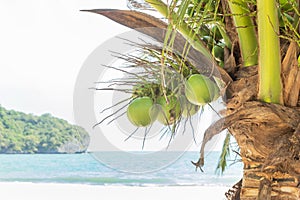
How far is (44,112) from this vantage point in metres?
16.8

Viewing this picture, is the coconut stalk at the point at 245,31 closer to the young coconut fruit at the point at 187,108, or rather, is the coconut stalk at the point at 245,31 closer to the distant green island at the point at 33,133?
the young coconut fruit at the point at 187,108

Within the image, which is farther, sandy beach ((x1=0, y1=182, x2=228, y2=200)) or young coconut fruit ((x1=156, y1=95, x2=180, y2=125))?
sandy beach ((x1=0, y1=182, x2=228, y2=200))

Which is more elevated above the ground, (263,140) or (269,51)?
(269,51)

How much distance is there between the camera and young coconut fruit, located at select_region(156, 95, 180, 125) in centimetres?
81

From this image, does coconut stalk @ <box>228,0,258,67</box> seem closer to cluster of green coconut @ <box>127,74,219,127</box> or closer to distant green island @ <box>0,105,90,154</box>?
cluster of green coconut @ <box>127,74,219,127</box>

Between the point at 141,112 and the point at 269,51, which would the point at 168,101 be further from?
the point at 269,51

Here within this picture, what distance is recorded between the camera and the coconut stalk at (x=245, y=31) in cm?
77

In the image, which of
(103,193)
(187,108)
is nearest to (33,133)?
(103,193)

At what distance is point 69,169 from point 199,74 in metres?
15.1

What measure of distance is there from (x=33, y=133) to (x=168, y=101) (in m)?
14.8

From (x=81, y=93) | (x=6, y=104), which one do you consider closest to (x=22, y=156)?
(x=6, y=104)

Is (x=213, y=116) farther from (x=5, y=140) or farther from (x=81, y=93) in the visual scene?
(x=5, y=140)

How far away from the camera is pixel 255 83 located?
0.81 meters

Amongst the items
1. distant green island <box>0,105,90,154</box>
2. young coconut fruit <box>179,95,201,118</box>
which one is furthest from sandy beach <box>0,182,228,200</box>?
young coconut fruit <box>179,95,201,118</box>
